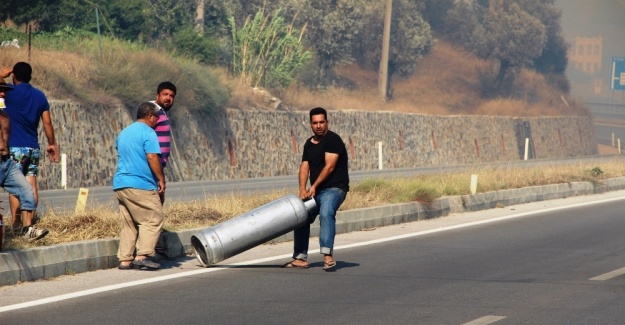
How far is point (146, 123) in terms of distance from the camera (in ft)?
41.2

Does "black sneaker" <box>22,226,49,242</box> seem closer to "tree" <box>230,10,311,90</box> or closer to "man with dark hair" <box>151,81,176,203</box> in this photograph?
"man with dark hair" <box>151,81,176,203</box>

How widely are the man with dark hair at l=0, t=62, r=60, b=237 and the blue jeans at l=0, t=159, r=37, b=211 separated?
13cm

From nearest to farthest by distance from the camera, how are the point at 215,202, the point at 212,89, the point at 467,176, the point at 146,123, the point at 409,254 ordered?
the point at 146,123
the point at 409,254
the point at 215,202
the point at 467,176
the point at 212,89

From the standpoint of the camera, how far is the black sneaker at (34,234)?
39.6 ft

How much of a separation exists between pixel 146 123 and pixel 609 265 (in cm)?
540

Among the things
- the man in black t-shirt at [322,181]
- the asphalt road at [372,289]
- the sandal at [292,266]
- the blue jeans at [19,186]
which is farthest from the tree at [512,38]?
the blue jeans at [19,186]

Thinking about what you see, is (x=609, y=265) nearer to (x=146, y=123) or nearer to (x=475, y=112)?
(x=146, y=123)

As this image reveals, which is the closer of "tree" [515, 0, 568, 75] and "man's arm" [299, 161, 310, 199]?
"man's arm" [299, 161, 310, 199]

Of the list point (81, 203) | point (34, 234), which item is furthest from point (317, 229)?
point (34, 234)

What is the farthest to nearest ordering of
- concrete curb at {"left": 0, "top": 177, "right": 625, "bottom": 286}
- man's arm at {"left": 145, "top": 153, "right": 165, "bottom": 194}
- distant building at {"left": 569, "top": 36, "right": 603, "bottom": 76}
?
distant building at {"left": 569, "top": 36, "right": 603, "bottom": 76}, man's arm at {"left": 145, "top": 153, "right": 165, "bottom": 194}, concrete curb at {"left": 0, "top": 177, "right": 625, "bottom": 286}

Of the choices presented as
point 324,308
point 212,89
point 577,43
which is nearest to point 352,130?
point 212,89

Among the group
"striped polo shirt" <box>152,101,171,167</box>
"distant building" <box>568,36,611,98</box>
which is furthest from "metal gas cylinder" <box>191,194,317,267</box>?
"distant building" <box>568,36,611,98</box>

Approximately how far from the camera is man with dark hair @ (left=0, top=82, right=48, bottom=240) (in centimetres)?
1198

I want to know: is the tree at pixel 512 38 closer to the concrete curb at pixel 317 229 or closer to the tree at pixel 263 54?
the tree at pixel 263 54
